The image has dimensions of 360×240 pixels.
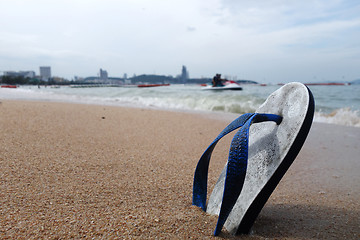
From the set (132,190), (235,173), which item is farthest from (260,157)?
(132,190)

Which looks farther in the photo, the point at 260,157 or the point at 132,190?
the point at 132,190

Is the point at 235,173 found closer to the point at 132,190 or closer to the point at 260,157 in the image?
the point at 260,157

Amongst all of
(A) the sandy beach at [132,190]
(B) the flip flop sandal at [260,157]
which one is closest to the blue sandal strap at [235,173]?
(B) the flip flop sandal at [260,157]

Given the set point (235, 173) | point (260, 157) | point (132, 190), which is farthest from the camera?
point (132, 190)

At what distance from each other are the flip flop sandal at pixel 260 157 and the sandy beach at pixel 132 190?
0.14 meters

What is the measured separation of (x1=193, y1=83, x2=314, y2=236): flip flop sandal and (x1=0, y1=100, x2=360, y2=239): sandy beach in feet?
0.44

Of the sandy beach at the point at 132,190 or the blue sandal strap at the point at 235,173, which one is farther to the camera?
the sandy beach at the point at 132,190

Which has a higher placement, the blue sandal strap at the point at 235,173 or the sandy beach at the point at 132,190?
the blue sandal strap at the point at 235,173

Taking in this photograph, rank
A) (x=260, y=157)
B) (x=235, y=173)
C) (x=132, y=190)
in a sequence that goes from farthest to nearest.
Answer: (x=132, y=190) < (x=260, y=157) < (x=235, y=173)

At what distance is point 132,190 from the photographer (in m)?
1.80

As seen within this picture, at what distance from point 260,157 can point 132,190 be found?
3.12 ft

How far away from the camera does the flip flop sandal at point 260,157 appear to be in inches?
45.8

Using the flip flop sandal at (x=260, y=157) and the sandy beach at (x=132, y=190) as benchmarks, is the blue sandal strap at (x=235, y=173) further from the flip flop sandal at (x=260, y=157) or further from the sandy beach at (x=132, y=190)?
the sandy beach at (x=132, y=190)

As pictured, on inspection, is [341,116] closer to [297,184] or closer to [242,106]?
[242,106]
